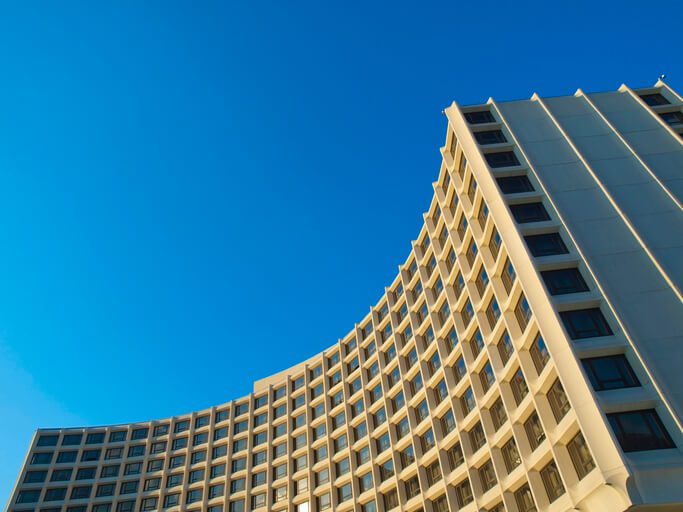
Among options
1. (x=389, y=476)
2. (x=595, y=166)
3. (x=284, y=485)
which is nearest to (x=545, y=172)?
(x=595, y=166)

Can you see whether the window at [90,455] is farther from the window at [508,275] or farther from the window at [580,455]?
the window at [580,455]

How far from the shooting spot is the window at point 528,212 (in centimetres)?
3209

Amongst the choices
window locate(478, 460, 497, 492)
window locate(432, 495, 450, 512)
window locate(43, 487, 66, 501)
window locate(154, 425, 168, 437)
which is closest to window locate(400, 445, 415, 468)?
window locate(432, 495, 450, 512)

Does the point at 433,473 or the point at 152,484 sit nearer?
the point at 433,473

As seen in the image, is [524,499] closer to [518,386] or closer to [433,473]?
[518,386]

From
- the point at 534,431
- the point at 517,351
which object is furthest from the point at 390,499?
the point at 517,351

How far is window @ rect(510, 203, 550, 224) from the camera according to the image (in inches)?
1264

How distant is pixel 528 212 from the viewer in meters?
32.6

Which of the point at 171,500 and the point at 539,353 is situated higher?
the point at 171,500

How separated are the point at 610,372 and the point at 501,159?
18.6m

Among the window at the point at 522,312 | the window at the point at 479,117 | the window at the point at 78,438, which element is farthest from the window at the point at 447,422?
the window at the point at 78,438

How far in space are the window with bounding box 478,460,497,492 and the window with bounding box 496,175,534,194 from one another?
18.2m

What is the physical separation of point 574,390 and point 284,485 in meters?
43.9

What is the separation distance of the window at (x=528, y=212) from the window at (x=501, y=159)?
4890mm
